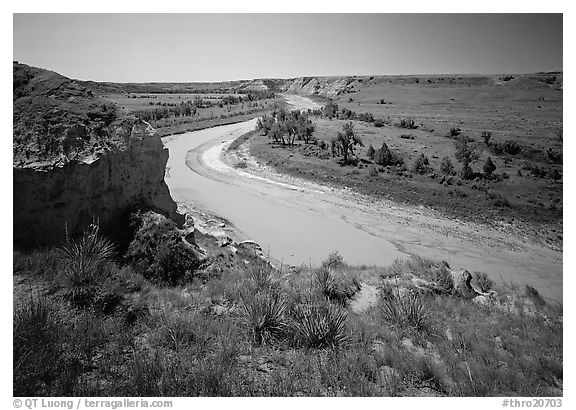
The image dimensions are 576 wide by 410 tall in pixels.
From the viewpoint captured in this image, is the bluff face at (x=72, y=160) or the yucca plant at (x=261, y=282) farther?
the yucca plant at (x=261, y=282)

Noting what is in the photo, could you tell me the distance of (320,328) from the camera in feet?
16.0

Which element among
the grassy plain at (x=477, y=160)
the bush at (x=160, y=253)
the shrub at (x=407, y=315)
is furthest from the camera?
the grassy plain at (x=477, y=160)

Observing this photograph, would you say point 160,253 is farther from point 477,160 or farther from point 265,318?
point 477,160

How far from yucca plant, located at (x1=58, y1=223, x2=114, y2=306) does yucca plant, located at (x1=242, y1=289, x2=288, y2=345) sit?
2.47m

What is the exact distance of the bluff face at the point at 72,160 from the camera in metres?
6.16

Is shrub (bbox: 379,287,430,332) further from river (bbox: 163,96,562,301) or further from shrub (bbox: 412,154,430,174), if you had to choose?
shrub (bbox: 412,154,430,174)

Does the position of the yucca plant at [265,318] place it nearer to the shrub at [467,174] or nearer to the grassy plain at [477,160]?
the grassy plain at [477,160]

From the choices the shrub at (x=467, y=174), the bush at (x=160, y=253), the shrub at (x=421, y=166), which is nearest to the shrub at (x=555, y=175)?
the shrub at (x=467, y=174)

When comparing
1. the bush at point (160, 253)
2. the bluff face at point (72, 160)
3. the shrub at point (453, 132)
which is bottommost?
the bush at point (160, 253)

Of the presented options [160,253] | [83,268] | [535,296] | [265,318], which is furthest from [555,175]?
[83,268]

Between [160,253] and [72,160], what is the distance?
2611 millimetres

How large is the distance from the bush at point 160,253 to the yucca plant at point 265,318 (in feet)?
7.13

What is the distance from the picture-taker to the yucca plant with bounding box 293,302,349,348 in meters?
4.81

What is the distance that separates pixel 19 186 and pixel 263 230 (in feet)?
29.5
